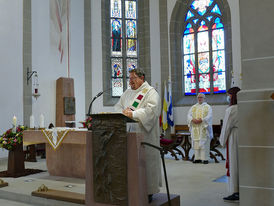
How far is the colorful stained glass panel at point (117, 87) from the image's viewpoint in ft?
44.4

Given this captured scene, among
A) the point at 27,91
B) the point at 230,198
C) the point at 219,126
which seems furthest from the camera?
the point at 219,126

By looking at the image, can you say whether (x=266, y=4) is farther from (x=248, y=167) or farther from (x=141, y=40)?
(x=141, y=40)

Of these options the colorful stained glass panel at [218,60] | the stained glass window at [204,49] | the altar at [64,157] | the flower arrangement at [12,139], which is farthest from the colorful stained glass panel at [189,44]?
the flower arrangement at [12,139]

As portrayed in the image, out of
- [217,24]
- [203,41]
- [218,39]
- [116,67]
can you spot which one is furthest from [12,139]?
[217,24]

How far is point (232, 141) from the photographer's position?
176 inches

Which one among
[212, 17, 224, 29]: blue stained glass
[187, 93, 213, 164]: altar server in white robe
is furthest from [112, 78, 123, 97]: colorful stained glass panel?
[187, 93, 213, 164]: altar server in white robe

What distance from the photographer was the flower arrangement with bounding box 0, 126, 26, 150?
694 cm

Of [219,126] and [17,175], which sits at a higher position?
[219,126]

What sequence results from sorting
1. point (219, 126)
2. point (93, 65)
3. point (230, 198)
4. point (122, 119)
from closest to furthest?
1. point (122, 119)
2. point (230, 198)
3. point (219, 126)
4. point (93, 65)

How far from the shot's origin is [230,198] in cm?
459

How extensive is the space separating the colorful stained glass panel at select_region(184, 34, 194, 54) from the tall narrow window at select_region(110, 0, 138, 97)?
6.85ft

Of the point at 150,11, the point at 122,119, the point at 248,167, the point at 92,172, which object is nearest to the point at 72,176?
the point at 92,172

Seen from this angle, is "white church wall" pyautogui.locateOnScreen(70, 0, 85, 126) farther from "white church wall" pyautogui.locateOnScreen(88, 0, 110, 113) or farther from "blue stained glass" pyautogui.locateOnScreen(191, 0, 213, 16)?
"blue stained glass" pyautogui.locateOnScreen(191, 0, 213, 16)

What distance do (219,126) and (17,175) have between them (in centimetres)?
744
